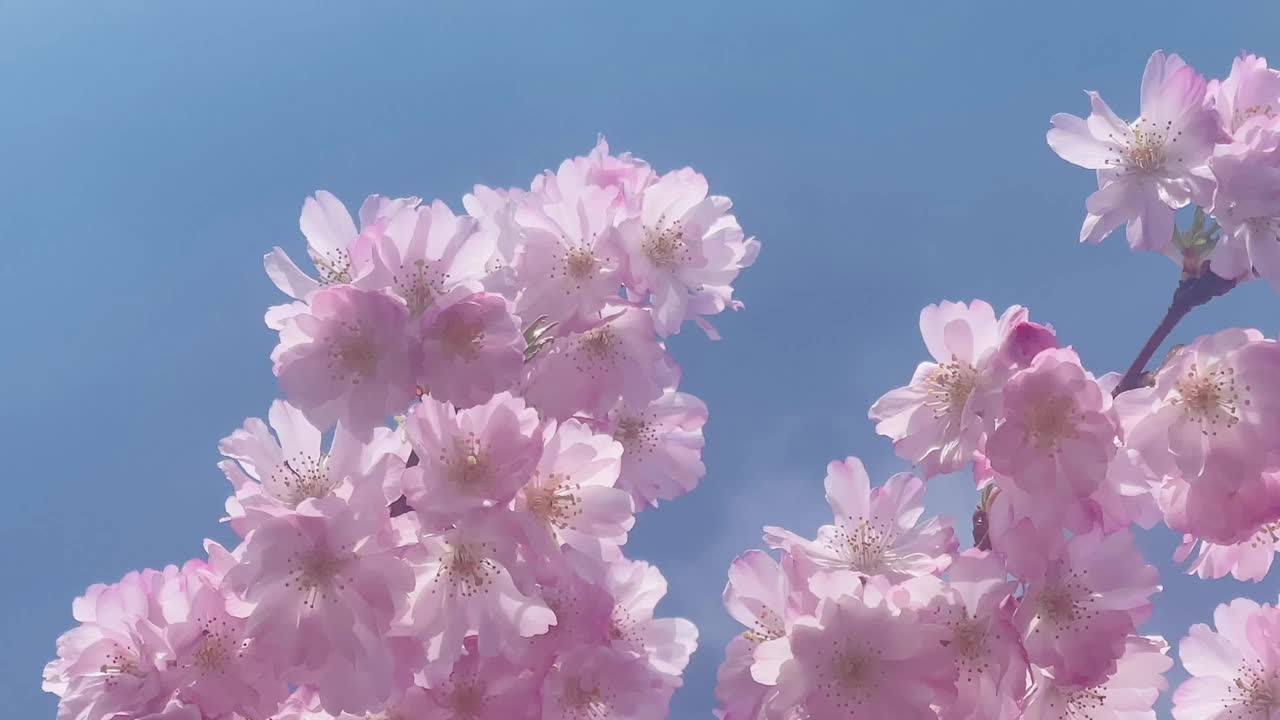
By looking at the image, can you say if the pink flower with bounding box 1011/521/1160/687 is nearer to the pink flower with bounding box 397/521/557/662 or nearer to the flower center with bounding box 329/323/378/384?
the pink flower with bounding box 397/521/557/662

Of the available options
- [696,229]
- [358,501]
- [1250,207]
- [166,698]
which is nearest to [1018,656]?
[1250,207]

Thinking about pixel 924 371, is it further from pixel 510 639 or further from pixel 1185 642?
pixel 510 639

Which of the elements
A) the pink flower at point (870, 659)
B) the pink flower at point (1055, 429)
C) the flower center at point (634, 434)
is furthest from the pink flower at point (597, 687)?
the pink flower at point (1055, 429)

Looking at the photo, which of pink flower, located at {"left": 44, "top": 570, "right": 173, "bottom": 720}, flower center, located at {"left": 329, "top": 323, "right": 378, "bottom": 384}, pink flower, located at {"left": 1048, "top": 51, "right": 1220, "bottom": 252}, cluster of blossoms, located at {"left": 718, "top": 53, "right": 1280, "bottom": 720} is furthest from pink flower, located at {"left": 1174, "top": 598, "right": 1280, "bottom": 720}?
pink flower, located at {"left": 44, "top": 570, "right": 173, "bottom": 720}

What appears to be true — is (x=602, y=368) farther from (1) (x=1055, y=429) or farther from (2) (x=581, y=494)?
(1) (x=1055, y=429)

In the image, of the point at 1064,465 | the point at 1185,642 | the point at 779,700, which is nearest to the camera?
the point at 1064,465

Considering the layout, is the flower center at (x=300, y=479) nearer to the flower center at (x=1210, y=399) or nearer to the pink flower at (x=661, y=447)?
the pink flower at (x=661, y=447)
